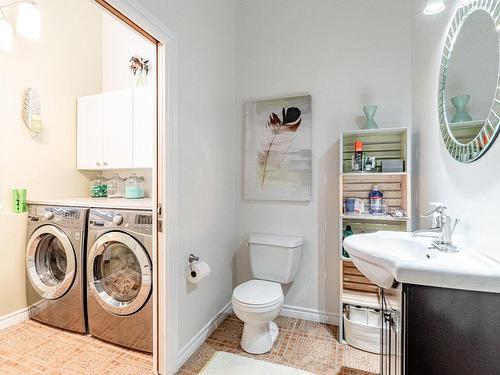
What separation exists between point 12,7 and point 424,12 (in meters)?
3.25

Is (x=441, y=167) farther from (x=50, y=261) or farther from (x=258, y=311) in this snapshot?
(x=50, y=261)

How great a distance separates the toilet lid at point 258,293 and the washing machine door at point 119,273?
24.1 inches

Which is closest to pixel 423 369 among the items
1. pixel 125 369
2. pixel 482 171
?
pixel 482 171

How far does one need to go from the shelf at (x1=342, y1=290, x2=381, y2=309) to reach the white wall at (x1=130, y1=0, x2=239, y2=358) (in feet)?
3.34

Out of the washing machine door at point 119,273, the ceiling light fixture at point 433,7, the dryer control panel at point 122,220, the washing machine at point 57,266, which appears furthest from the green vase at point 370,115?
the washing machine at point 57,266

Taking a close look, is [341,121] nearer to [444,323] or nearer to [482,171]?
[482,171]

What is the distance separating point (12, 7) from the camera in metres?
2.21

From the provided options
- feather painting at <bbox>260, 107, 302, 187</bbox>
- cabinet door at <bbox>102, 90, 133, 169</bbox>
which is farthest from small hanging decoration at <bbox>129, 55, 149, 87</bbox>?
feather painting at <bbox>260, 107, 302, 187</bbox>

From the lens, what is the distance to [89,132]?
2.58 metres

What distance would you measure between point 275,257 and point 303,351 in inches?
26.6

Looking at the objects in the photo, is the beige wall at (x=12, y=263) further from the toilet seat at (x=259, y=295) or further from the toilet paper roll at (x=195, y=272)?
the toilet seat at (x=259, y=295)

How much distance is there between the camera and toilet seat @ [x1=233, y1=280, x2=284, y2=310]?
168 centimetres

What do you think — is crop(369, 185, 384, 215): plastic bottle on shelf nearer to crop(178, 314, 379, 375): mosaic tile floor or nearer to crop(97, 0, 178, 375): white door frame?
crop(178, 314, 379, 375): mosaic tile floor

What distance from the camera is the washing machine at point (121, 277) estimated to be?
66.6 inches
